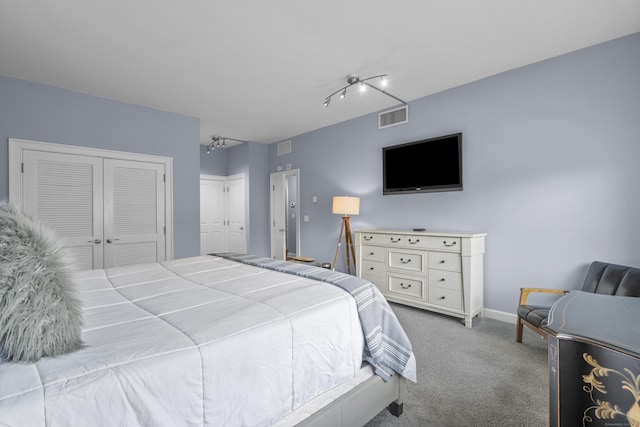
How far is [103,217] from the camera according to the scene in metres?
3.92

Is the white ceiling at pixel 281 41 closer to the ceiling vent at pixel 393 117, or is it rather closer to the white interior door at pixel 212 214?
the ceiling vent at pixel 393 117

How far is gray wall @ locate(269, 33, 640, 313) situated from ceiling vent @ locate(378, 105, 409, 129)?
97 mm

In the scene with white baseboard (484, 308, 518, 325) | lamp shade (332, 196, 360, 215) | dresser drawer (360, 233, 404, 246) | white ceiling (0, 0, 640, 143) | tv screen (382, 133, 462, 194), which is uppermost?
white ceiling (0, 0, 640, 143)

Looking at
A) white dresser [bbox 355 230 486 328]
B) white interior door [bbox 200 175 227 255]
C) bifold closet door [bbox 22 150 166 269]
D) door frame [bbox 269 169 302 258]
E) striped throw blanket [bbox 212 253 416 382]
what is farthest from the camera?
white interior door [bbox 200 175 227 255]

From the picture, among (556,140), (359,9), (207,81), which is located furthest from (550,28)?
(207,81)

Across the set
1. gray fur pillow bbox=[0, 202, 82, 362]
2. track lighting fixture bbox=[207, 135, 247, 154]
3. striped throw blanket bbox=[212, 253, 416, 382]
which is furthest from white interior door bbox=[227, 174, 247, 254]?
gray fur pillow bbox=[0, 202, 82, 362]

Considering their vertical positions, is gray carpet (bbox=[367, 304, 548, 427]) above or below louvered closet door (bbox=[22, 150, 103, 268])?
below

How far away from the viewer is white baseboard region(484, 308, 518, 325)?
3.14 meters

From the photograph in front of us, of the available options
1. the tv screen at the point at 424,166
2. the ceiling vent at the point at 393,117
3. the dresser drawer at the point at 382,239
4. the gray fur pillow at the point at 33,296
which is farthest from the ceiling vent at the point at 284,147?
the gray fur pillow at the point at 33,296

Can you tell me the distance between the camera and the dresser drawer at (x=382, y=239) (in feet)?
11.7

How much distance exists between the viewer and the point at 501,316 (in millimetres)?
3225

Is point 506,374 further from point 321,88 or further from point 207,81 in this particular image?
point 207,81

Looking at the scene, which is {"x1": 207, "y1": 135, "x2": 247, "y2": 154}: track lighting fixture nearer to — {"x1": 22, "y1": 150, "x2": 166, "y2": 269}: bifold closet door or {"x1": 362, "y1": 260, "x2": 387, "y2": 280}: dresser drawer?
{"x1": 22, "y1": 150, "x2": 166, "y2": 269}: bifold closet door

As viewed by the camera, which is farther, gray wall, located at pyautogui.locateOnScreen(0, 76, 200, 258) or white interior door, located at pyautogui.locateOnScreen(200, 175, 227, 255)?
white interior door, located at pyautogui.locateOnScreen(200, 175, 227, 255)
